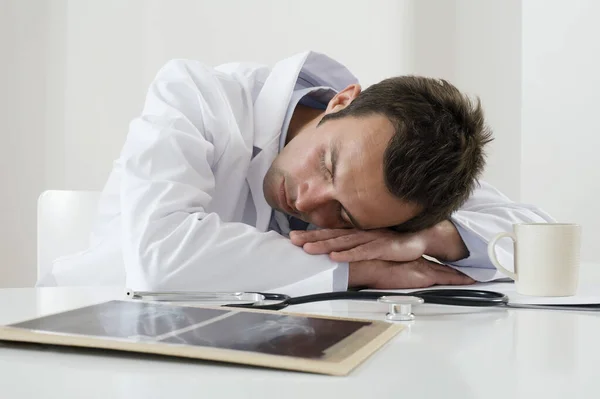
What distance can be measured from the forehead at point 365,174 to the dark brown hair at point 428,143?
1cm

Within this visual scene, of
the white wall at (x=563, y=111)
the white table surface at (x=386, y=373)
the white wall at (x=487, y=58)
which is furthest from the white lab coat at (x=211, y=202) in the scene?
the white wall at (x=487, y=58)

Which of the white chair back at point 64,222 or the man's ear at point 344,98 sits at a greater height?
the man's ear at point 344,98

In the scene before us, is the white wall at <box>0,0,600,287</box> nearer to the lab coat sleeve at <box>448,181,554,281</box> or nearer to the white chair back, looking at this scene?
the white chair back

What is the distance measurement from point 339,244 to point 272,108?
39cm

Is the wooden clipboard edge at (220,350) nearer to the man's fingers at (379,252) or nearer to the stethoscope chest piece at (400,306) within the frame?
the stethoscope chest piece at (400,306)

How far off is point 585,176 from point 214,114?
5.90ft

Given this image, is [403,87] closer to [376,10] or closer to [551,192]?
[551,192]

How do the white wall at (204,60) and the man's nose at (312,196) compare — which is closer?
the man's nose at (312,196)

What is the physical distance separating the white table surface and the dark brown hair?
1.49 feet

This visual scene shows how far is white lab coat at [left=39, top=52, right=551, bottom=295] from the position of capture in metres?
0.95

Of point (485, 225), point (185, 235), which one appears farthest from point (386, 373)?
point (485, 225)

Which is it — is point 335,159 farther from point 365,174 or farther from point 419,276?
point 419,276

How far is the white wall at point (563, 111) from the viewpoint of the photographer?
2496mm

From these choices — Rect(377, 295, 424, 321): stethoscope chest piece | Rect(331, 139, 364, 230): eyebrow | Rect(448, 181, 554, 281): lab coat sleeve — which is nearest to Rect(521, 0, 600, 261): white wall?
Rect(448, 181, 554, 281): lab coat sleeve
